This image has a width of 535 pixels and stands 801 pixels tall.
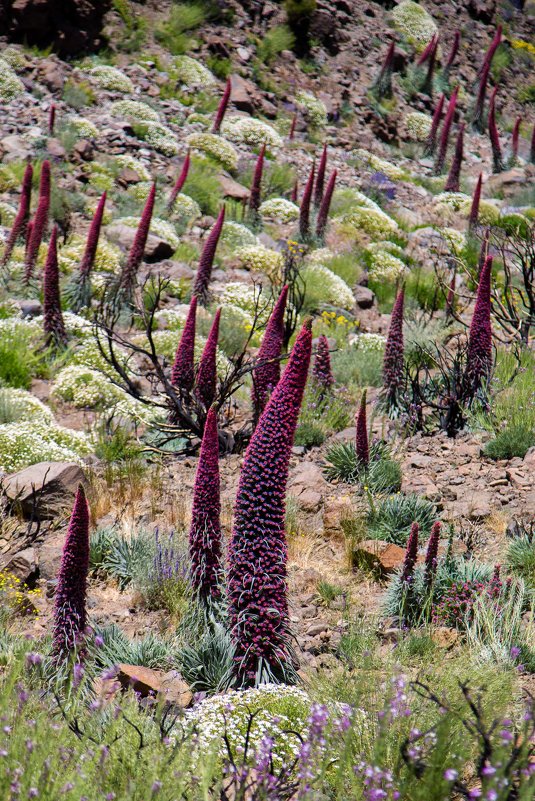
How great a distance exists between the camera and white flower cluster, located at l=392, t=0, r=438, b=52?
30.5m

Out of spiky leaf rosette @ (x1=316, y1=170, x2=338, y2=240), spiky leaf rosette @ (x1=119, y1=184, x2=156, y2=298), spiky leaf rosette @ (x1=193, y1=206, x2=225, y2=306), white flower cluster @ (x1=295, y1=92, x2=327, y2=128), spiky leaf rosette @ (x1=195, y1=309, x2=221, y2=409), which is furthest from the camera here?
white flower cluster @ (x1=295, y1=92, x2=327, y2=128)

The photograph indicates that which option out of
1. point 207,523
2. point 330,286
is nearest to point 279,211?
point 330,286

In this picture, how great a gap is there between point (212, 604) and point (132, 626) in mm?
802

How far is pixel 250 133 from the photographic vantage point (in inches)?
814

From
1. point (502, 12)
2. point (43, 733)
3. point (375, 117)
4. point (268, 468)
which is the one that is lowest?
point (43, 733)

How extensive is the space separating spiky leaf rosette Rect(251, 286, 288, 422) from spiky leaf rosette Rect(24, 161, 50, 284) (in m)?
5.08

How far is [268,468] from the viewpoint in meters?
3.41

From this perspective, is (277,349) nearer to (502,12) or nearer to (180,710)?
(180,710)

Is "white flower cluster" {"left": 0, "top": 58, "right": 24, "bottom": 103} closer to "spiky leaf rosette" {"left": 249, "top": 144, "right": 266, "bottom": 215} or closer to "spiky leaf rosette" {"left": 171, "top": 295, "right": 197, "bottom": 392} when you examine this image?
"spiky leaf rosette" {"left": 249, "top": 144, "right": 266, "bottom": 215}

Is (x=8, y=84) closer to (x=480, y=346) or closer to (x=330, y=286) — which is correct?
(x=330, y=286)

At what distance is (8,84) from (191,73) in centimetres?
664

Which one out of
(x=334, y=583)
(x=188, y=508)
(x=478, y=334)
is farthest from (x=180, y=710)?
(x=478, y=334)

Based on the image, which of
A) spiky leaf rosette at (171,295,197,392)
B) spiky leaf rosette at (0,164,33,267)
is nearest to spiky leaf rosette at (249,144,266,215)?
spiky leaf rosette at (0,164,33,267)

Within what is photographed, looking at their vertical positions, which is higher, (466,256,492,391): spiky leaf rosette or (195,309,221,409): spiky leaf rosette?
(466,256,492,391): spiky leaf rosette
